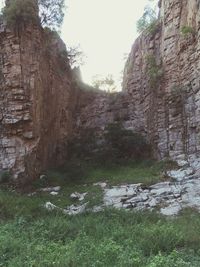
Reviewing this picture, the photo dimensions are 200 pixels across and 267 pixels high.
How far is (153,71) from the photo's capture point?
19750 mm

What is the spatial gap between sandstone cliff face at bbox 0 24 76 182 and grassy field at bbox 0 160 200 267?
53.6 inches

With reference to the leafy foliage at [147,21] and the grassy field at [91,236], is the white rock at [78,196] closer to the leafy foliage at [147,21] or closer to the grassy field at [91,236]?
the grassy field at [91,236]

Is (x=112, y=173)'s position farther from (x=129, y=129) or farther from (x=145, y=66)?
(x=145, y=66)

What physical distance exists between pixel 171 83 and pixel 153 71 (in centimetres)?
120

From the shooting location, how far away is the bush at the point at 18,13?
17297mm

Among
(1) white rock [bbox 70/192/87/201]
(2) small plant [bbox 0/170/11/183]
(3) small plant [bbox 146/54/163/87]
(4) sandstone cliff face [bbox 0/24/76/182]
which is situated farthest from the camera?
(3) small plant [bbox 146/54/163/87]

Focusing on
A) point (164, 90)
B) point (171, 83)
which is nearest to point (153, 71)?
point (164, 90)

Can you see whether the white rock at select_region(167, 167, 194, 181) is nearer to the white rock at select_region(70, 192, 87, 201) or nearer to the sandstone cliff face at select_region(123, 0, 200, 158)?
the sandstone cliff face at select_region(123, 0, 200, 158)

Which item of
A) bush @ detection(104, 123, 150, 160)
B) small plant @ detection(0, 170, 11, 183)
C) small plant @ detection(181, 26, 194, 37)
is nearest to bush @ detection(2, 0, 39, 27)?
small plant @ detection(0, 170, 11, 183)

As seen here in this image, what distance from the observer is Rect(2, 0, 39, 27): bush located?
17.3 meters

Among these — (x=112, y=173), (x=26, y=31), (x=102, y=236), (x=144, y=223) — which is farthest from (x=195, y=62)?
(x=102, y=236)

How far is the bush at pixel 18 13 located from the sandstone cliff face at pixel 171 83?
234 inches

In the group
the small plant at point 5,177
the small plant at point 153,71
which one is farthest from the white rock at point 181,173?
the small plant at point 5,177

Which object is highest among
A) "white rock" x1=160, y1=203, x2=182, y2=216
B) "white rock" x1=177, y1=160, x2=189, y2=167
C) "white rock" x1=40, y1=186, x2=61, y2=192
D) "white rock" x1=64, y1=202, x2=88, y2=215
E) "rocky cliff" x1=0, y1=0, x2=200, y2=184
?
"rocky cliff" x1=0, y1=0, x2=200, y2=184
